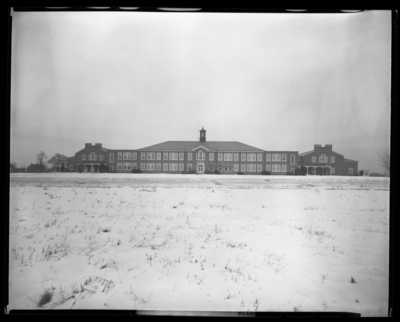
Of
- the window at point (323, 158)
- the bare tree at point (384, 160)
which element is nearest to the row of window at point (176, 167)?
the window at point (323, 158)

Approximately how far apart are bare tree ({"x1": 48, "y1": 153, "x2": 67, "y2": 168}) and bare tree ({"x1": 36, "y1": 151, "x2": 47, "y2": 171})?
0.07 metres

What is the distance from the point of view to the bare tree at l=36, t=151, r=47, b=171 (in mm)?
3406

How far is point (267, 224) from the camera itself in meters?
3.49

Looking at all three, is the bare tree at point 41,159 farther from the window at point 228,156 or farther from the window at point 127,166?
the window at point 228,156

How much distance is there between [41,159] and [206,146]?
236cm

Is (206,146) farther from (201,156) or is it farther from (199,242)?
(199,242)

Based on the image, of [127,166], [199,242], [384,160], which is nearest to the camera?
[384,160]

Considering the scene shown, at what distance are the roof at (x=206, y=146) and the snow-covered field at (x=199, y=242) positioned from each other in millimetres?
436

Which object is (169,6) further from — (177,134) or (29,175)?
(29,175)

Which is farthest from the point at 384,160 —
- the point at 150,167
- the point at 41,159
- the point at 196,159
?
the point at 41,159

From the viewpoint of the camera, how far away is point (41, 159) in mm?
3451

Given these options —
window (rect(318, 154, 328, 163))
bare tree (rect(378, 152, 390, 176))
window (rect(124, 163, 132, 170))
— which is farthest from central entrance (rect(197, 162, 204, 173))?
bare tree (rect(378, 152, 390, 176))

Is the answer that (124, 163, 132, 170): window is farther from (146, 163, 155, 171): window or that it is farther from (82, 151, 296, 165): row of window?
(146, 163, 155, 171): window
